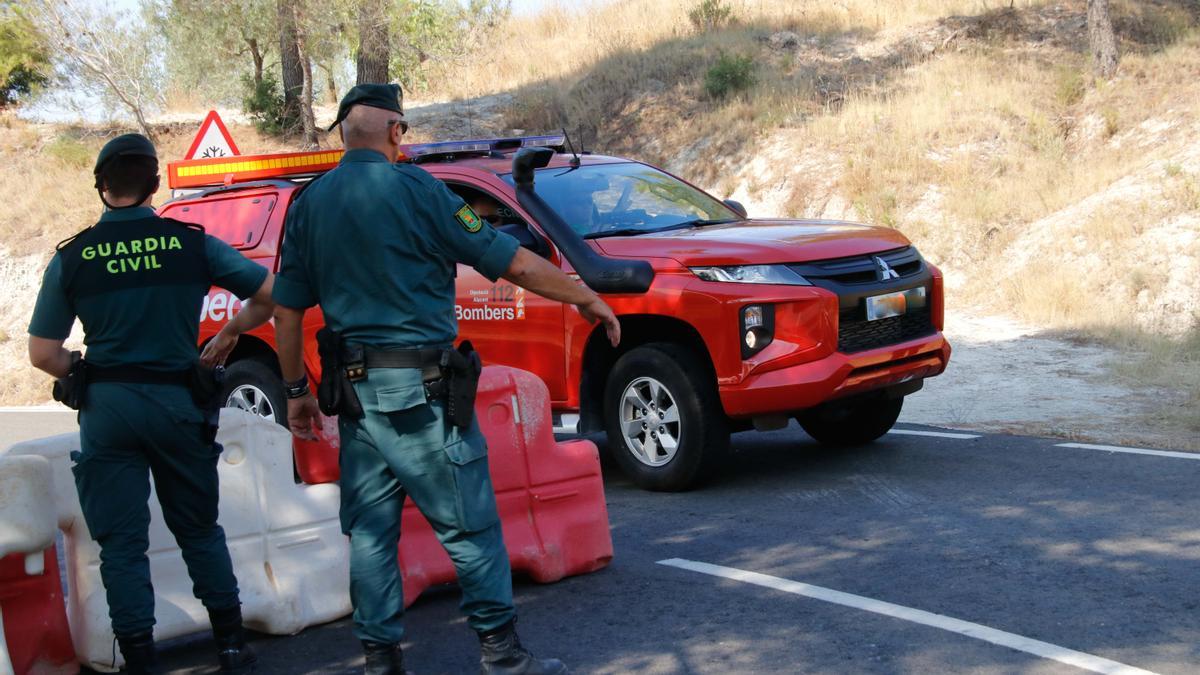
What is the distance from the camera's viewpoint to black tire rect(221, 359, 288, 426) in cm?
848

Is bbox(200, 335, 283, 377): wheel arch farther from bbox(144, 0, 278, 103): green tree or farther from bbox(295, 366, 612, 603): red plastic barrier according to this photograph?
bbox(144, 0, 278, 103): green tree

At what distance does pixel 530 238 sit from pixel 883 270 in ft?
6.69

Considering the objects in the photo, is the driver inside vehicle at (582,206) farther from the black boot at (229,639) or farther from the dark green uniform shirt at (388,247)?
the black boot at (229,639)

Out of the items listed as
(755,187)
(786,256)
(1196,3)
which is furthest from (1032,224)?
(786,256)

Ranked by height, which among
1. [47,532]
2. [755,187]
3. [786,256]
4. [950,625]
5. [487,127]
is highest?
[487,127]

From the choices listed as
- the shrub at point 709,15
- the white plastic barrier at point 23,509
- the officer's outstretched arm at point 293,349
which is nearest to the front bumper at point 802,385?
the officer's outstretched arm at point 293,349

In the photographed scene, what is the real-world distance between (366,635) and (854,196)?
14517mm

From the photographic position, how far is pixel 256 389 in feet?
28.1

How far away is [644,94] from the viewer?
922 inches

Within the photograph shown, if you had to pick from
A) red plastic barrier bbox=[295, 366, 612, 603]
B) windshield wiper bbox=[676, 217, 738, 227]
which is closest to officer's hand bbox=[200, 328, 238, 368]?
red plastic barrier bbox=[295, 366, 612, 603]

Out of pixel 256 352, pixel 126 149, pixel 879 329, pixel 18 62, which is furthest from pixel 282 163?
pixel 18 62

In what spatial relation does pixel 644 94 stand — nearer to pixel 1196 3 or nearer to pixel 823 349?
pixel 1196 3

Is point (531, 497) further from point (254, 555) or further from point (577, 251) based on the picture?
point (577, 251)

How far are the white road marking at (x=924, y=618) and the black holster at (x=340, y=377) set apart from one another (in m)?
2.10
